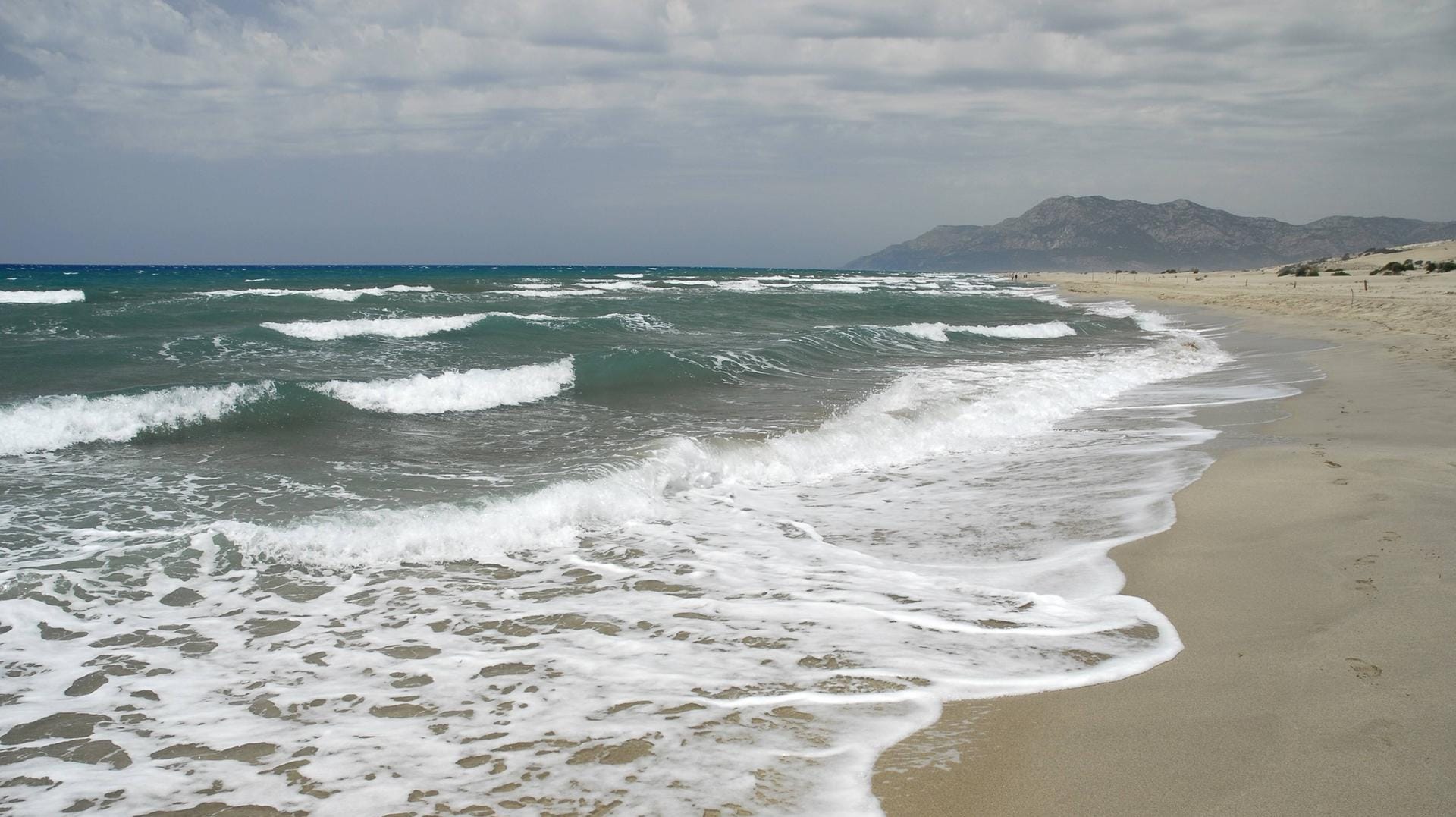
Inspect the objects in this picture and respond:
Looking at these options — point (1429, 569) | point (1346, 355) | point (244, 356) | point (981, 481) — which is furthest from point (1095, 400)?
point (244, 356)

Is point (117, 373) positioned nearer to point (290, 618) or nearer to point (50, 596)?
point (50, 596)

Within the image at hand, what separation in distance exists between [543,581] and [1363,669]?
13.6ft

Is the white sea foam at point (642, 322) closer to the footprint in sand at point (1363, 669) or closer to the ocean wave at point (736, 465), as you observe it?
the ocean wave at point (736, 465)

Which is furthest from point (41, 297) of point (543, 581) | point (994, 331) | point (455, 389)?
point (543, 581)

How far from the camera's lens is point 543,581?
514cm

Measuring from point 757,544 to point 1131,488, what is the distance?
128 inches

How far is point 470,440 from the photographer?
9664 millimetres

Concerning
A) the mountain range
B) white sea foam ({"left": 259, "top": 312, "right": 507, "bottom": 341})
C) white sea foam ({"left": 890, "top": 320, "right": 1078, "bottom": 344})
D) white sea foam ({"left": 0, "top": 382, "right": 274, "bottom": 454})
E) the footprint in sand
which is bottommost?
the footprint in sand

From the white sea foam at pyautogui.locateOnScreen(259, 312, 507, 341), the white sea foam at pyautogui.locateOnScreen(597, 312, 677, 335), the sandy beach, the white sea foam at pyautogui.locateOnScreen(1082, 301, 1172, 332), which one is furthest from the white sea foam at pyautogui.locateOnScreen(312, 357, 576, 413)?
the white sea foam at pyautogui.locateOnScreen(1082, 301, 1172, 332)

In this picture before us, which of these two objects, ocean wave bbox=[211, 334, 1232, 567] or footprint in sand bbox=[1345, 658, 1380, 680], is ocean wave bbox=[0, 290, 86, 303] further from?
footprint in sand bbox=[1345, 658, 1380, 680]

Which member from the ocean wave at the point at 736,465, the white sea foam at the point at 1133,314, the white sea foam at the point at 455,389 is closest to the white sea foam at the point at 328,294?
the white sea foam at the point at 455,389

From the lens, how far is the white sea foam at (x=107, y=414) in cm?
923

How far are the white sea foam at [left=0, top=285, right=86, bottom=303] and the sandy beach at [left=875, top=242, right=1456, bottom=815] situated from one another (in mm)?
37292

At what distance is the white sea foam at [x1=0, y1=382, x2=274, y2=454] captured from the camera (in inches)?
364
